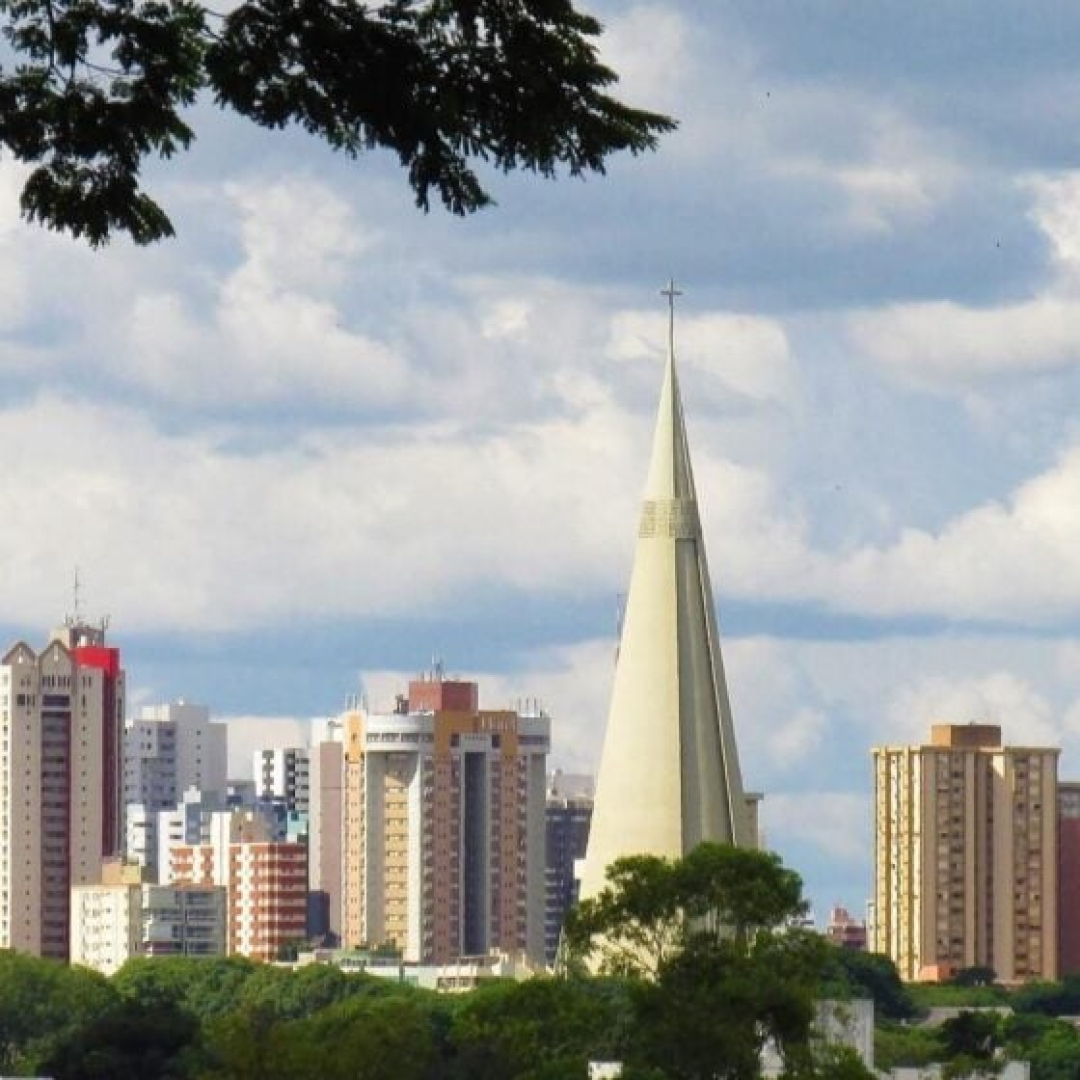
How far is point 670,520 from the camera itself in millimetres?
95375

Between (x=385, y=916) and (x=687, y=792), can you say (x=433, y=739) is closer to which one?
(x=385, y=916)

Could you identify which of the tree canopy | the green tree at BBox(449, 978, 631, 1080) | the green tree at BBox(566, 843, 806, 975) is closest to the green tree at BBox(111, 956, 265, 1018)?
the green tree at BBox(449, 978, 631, 1080)

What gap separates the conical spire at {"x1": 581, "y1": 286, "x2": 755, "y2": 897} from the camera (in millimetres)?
93625

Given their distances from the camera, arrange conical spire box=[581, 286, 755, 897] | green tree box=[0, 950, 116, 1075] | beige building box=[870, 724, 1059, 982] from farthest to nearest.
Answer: beige building box=[870, 724, 1059, 982] → green tree box=[0, 950, 116, 1075] → conical spire box=[581, 286, 755, 897]

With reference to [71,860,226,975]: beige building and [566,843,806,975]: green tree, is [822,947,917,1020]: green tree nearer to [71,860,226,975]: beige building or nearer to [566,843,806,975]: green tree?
[71,860,226,975]: beige building

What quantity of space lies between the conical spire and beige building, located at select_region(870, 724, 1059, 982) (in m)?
65.9

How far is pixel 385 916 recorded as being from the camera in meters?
173

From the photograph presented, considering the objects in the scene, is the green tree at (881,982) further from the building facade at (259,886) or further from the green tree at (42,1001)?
the building facade at (259,886)

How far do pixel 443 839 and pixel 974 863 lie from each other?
69.3 feet

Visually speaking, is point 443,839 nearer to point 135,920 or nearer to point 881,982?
point 135,920

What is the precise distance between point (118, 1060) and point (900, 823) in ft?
278

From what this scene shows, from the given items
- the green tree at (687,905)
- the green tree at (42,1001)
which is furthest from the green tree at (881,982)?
the green tree at (687,905)

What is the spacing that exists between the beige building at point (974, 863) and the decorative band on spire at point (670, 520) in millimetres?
65724

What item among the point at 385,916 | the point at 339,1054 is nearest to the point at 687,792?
the point at 339,1054
